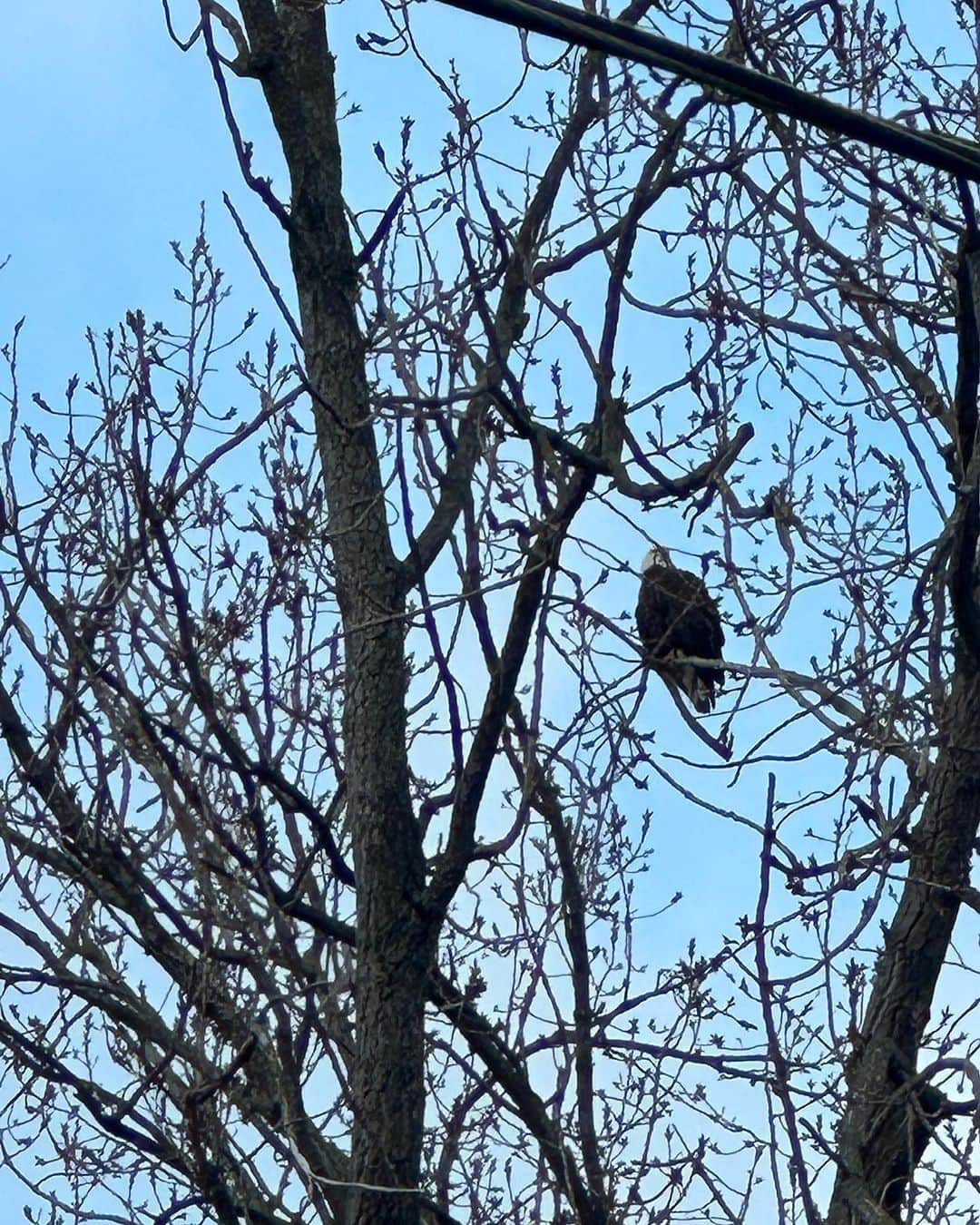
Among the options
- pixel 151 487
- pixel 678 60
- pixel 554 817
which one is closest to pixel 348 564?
pixel 151 487

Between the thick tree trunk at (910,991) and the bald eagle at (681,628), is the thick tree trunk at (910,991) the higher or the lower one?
the lower one

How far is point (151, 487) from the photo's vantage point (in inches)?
203

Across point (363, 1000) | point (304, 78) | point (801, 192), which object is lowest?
point (363, 1000)

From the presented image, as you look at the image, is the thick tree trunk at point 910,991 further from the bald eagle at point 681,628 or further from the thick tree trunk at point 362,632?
the thick tree trunk at point 362,632

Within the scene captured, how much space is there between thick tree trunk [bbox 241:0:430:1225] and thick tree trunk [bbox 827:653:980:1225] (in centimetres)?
116

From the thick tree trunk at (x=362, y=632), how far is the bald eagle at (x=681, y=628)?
0.79 meters

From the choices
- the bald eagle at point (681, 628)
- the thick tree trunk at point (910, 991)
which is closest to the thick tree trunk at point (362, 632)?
the bald eagle at point (681, 628)

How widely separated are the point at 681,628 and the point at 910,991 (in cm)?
197

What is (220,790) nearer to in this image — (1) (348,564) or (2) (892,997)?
(1) (348,564)

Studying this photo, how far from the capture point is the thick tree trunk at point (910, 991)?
4.59 meters

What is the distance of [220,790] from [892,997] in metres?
2.01

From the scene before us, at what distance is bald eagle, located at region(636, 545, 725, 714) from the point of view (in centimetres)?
518

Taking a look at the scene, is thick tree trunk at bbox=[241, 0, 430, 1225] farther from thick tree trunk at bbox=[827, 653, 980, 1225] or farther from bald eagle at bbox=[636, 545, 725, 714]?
thick tree trunk at bbox=[827, 653, 980, 1225]

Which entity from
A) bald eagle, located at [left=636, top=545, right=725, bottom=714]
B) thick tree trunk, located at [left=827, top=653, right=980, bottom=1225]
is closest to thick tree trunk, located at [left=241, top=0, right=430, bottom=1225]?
bald eagle, located at [left=636, top=545, right=725, bottom=714]
